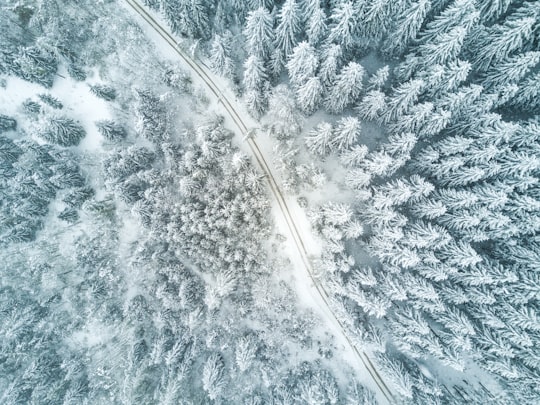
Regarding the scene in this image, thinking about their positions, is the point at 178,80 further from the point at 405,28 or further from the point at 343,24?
the point at 405,28

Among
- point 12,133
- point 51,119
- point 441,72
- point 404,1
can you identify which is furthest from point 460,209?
point 12,133

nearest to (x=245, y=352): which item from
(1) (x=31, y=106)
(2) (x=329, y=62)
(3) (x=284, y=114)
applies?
(3) (x=284, y=114)

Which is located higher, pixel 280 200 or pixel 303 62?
pixel 303 62

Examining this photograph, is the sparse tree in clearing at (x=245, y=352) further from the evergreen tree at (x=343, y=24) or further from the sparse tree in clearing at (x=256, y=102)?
the evergreen tree at (x=343, y=24)

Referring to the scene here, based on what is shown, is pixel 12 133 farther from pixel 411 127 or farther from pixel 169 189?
pixel 411 127

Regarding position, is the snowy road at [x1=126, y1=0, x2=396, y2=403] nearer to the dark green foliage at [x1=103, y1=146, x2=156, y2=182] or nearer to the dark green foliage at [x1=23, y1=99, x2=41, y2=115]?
the dark green foliage at [x1=103, y1=146, x2=156, y2=182]

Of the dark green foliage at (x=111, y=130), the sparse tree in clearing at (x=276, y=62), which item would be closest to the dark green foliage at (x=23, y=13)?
the dark green foliage at (x=111, y=130)
